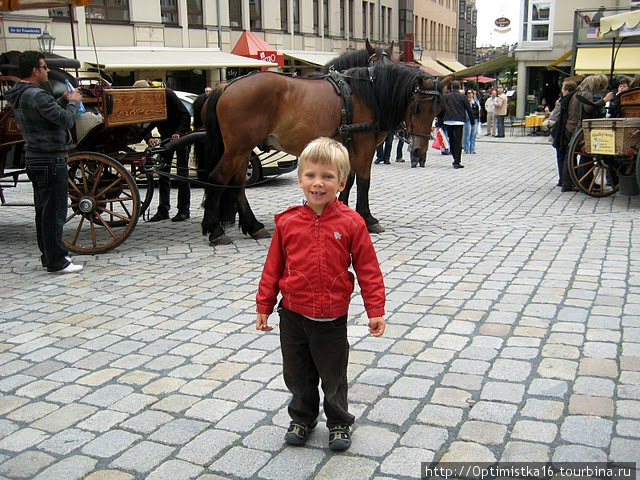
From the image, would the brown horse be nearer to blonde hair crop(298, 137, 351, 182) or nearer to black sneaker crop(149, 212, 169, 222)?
black sneaker crop(149, 212, 169, 222)

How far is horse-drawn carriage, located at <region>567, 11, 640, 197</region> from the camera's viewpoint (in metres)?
8.88

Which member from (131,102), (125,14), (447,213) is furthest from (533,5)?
(131,102)

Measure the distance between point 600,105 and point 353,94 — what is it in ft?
14.8

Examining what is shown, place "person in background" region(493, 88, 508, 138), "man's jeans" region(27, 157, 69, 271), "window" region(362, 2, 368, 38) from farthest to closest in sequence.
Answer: "window" region(362, 2, 368, 38) → "person in background" region(493, 88, 508, 138) → "man's jeans" region(27, 157, 69, 271)

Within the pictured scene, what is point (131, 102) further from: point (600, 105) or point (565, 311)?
point (600, 105)

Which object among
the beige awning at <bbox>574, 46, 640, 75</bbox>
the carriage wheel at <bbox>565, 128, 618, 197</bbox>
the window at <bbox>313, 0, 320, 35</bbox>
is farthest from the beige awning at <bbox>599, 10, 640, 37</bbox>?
the window at <bbox>313, 0, 320, 35</bbox>

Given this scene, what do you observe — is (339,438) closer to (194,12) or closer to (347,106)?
(347,106)

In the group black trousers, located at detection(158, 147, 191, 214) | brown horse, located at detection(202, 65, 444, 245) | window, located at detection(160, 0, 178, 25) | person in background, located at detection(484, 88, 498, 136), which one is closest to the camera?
brown horse, located at detection(202, 65, 444, 245)

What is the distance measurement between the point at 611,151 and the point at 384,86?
3.54m

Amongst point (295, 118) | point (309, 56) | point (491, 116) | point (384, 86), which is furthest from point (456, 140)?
point (309, 56)

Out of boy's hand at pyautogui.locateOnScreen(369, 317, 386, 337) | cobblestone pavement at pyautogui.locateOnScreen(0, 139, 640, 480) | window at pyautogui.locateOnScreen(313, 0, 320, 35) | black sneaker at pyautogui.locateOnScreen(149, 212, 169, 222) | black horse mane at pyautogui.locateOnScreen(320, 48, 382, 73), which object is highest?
window at pyautogui.locateOnScreen(313, 0, 320, 35)

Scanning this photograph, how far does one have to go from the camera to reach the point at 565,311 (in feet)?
15.6

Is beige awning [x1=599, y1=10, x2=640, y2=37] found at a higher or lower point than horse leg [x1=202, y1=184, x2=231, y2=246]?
higher

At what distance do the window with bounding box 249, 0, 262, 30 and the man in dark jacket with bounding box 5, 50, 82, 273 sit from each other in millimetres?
24643
